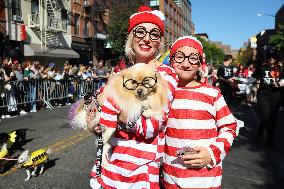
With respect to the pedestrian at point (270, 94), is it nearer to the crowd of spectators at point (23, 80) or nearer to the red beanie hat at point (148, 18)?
the crowd of spectators at point (23, 80)

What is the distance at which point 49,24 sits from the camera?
29078 mm

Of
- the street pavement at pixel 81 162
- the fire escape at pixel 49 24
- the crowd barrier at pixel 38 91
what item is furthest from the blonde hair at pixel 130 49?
the fire escape at pixel 49 24

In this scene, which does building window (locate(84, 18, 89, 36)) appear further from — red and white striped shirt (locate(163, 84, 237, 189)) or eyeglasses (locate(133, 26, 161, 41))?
red and white striped shirt (locate(163, 84, 237, 189))

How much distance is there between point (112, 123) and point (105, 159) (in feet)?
1.08

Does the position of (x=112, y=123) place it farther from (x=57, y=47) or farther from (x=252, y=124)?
(x=57, y=47)

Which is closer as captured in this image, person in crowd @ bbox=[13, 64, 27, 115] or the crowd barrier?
the crowd barrier

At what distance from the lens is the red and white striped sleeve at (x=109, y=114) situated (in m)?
1.84

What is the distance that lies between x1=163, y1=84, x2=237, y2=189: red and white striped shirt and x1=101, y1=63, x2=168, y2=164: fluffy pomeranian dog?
31 centimetres

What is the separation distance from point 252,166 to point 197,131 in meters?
4.35

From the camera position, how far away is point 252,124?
10.5 metres

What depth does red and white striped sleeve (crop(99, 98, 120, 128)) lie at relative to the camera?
1.84 metres

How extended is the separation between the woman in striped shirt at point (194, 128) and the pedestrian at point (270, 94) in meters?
5.80

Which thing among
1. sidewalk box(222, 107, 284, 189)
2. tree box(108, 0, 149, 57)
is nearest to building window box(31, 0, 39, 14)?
tree box(108, 0, 149, 57)

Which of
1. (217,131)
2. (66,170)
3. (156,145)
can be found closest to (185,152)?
(156,145)
